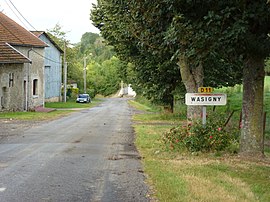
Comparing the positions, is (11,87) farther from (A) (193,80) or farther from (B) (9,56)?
(A) (193,80)

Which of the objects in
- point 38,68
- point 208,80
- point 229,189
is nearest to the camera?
point 229,189

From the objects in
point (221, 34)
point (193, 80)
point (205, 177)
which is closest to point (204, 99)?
point (193, 80)

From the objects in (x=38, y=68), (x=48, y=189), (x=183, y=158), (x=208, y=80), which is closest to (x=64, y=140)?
(x=183, y=158)

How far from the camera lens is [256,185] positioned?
771cm

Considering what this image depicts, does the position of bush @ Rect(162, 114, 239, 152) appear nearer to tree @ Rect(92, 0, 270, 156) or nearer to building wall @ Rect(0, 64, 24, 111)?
tree @ Rect(92, 0, 270, 156)

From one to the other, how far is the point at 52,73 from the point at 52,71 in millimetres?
268

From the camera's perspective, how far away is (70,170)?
9414 millimetres

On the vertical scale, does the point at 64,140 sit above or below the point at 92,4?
below

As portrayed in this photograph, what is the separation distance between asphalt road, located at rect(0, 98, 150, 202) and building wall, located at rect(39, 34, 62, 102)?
38.2 meters

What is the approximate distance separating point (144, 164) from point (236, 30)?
3785mm

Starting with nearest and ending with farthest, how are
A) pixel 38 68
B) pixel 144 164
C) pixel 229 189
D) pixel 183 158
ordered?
pixel 229 189, pixel 144 164, pixel 183 158, pixel 38 68

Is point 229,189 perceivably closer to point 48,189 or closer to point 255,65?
point 48,189

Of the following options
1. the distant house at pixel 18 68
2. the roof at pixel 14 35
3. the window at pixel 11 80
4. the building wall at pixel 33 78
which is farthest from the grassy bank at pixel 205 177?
the building wall at pixel 33 78

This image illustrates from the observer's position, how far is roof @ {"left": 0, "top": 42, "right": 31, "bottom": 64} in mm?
31016
